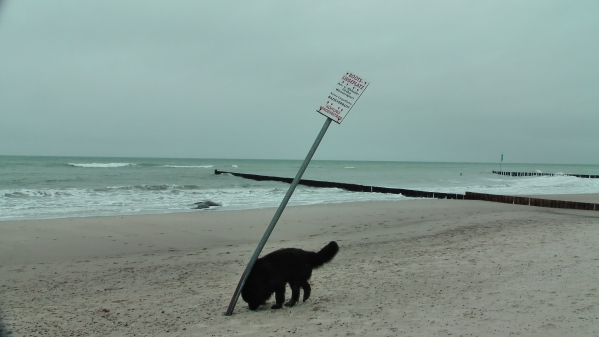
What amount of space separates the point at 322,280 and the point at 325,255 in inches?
46.8

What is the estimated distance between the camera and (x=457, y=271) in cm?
663

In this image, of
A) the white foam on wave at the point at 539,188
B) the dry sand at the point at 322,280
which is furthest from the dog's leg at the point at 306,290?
the white foam on wave at the point at 539,188

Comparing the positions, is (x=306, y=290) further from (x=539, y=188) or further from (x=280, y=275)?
(x=539, y=188)

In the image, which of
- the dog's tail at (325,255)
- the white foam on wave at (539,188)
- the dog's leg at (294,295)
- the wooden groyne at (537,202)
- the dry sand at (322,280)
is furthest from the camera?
the white foam on wave at (539,188)

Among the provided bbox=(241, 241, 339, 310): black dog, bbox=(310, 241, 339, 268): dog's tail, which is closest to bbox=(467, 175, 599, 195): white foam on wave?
A: bbox=(310, 241, 339, 268): dog's tail

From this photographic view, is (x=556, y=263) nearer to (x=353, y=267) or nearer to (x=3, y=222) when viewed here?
(x=353, y=267)

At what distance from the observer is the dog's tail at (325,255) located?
5.48 m

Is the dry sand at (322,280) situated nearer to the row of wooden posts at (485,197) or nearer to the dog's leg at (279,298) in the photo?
the dog's leg at (279,298)

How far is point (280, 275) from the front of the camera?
17.5ft

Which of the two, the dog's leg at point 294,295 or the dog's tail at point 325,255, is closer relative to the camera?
the dog's leg at point 294,295

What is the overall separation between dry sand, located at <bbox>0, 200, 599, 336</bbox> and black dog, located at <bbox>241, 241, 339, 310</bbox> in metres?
0.16

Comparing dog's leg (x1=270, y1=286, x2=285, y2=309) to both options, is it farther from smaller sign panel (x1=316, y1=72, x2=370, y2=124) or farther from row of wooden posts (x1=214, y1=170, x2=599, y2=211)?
row of wooden posts (x1=214, y1=170, x2=599, y2=211)

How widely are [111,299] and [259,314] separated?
6.63ft

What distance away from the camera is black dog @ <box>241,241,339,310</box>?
5262mm
